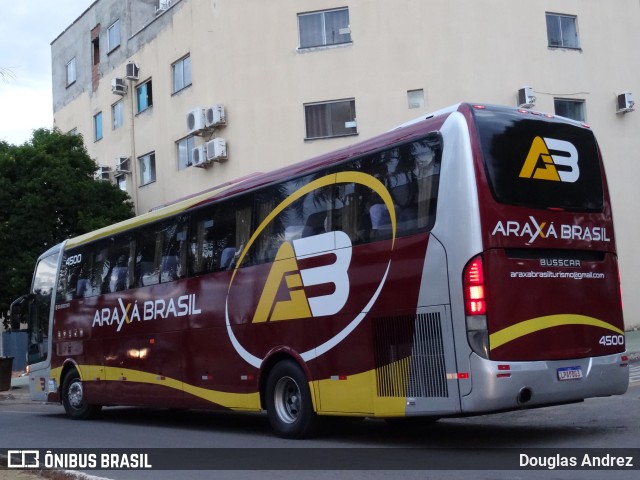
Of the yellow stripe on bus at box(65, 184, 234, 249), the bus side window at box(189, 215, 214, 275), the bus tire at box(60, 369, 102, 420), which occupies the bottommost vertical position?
the bus tire at box(60, 369, 102, 420)

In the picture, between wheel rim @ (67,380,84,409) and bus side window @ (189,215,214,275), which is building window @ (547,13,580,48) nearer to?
bus side window @ (189,215,214,275)

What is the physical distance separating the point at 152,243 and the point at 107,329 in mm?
2267

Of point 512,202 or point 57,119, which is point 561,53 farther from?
point 57,119

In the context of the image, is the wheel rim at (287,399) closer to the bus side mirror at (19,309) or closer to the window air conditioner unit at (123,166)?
the bus side mirror at (19,309)

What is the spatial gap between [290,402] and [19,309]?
30.1 feet

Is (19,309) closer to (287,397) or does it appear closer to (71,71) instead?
(287,397)

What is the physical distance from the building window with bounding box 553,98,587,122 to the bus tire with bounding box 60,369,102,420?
1636 cm

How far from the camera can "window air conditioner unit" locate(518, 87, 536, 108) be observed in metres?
23.8

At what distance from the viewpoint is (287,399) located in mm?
11172

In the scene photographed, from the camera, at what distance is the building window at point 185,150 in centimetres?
2811

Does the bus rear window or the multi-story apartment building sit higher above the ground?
the multi-story apartment building

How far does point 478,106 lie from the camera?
30.4 ft

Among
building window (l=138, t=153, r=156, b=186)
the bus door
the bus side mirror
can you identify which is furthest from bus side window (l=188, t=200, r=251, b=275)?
building window (l=138, t=153, r=156, b=186)

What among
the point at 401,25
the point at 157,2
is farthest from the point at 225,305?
the point at 157,2
